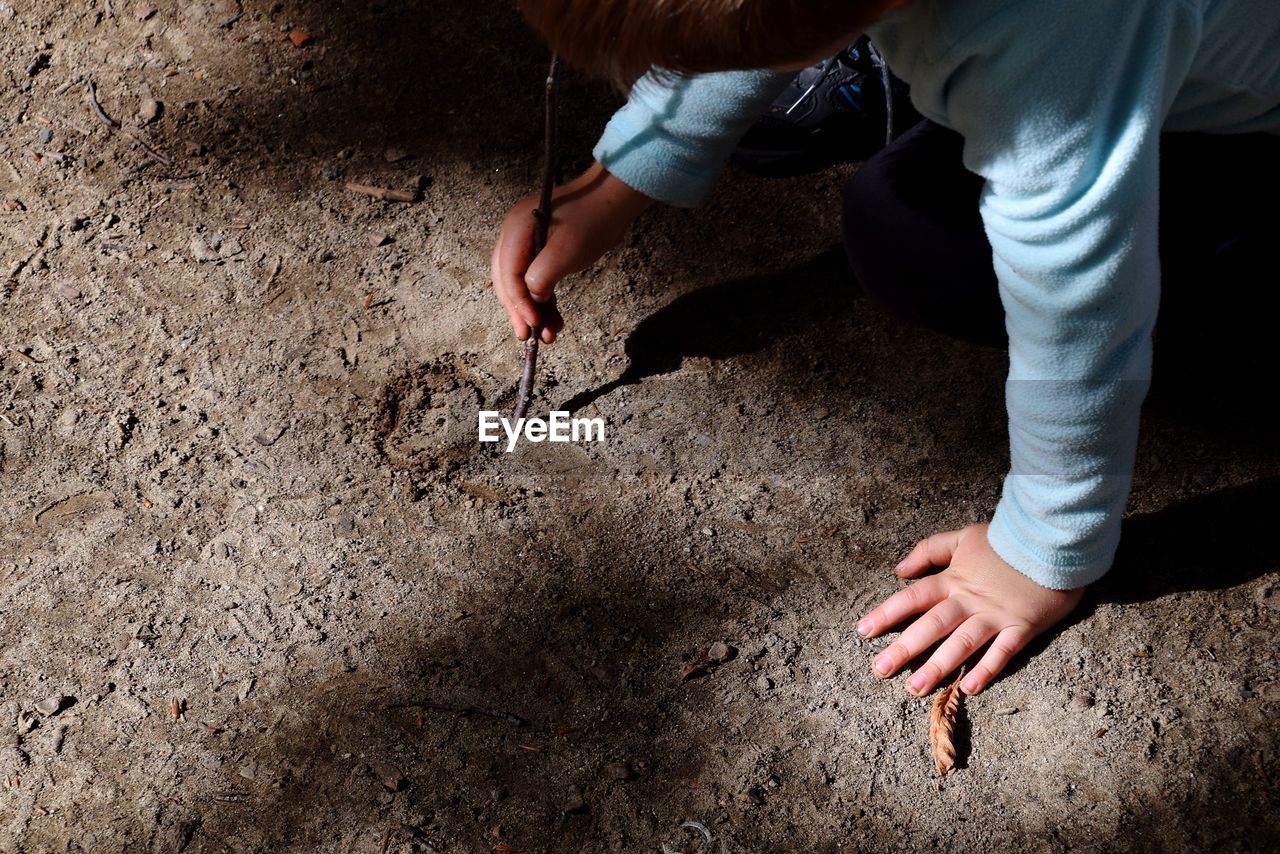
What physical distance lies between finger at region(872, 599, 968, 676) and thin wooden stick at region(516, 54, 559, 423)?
62cm

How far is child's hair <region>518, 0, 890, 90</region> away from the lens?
2.93ft

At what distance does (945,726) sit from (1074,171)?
698mm

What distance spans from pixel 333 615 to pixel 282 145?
2.93 feet

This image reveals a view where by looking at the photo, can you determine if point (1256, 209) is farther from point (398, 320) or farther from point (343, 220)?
point (343, 220)

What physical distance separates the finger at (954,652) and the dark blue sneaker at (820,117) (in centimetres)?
87

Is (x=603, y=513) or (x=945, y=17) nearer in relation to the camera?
(x=945, y=17)

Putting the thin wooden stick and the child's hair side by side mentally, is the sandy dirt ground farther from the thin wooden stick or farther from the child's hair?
the child's hair

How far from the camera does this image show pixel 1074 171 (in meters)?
1.05

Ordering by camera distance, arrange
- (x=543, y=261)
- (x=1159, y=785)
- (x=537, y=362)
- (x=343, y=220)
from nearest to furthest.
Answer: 1. (x=1159, y=785)
2. (x=543, y=261)
3. (x=537, y=362)
4. (x=343, y=220)

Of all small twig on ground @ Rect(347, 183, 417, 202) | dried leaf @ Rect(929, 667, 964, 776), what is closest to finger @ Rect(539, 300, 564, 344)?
small twig on ground @ Rect(347, 183, 417, 202)

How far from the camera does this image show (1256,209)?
1.52 metres

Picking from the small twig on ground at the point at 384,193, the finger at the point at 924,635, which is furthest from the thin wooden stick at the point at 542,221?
the finger at the point at 924,635

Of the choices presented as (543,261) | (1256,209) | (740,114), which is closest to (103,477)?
(543,261)

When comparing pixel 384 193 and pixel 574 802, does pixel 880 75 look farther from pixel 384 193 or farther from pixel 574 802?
pixel 574 802
